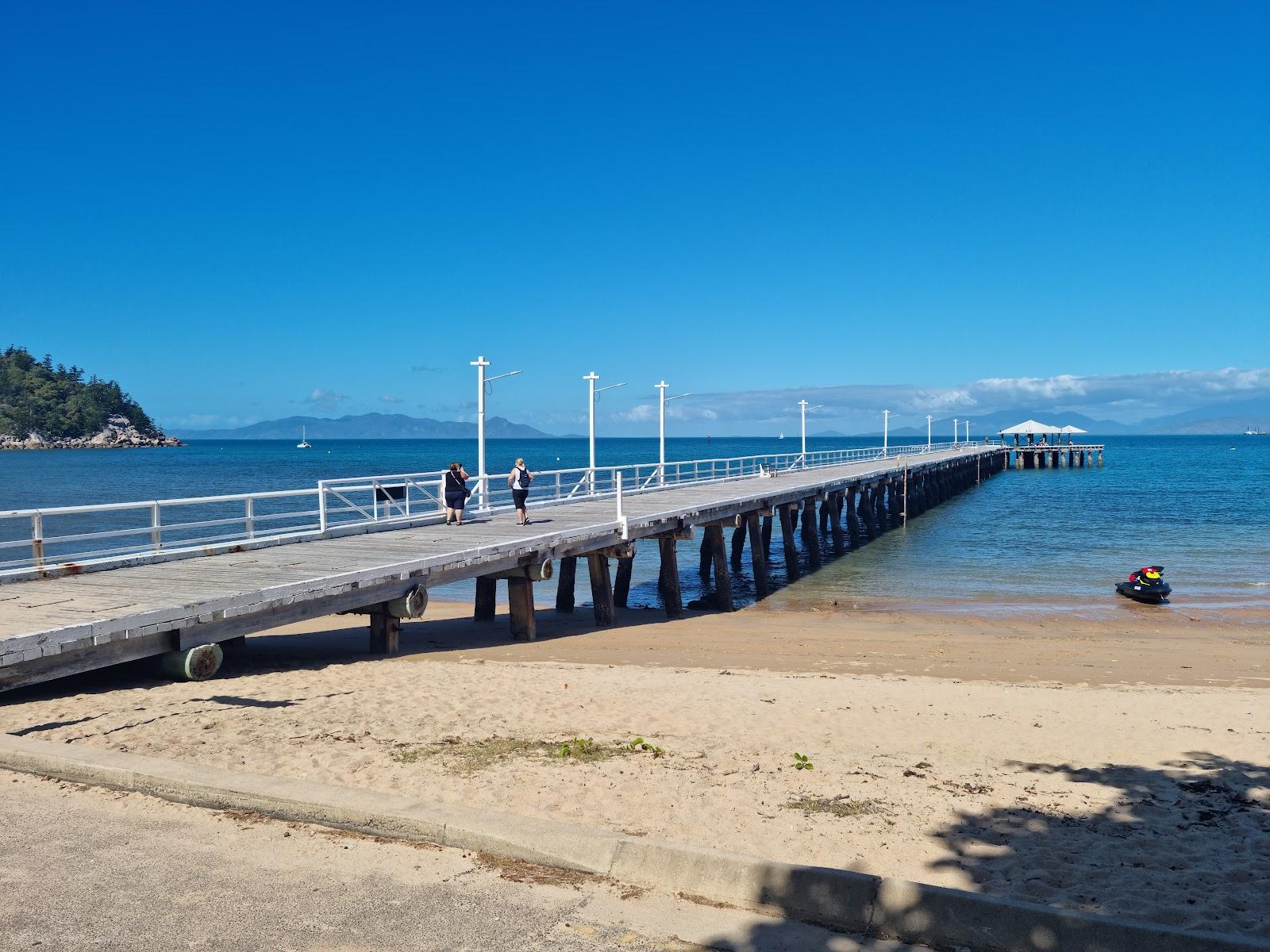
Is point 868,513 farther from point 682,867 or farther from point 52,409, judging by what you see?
point 52,409

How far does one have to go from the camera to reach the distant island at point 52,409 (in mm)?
174375

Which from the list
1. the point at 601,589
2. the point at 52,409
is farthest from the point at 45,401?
the point at 601,589

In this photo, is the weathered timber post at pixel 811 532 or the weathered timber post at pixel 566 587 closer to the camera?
the weathered timber post at pixel 566 587

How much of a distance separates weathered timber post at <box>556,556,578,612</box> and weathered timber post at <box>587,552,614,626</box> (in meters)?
2.00

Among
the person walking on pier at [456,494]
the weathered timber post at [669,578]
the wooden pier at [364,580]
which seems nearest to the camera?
the wooden pier at [364,580]

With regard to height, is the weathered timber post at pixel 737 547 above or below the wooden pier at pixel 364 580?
below

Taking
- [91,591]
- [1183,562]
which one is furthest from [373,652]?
[1183,562]

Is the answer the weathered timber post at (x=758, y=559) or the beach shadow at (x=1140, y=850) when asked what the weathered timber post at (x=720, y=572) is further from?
the beach shadow at (x=1140, y=850)

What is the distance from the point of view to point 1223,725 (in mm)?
9766

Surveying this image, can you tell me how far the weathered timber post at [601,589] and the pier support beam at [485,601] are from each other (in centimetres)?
199

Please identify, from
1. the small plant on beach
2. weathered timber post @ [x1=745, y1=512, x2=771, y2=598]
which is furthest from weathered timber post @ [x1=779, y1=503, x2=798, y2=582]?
the small plant on beach

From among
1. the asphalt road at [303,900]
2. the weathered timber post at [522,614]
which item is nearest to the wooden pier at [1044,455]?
the weathered timber post at [522,614]

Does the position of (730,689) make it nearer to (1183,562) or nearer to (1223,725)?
(1223,725)

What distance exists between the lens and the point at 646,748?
7.93 m
